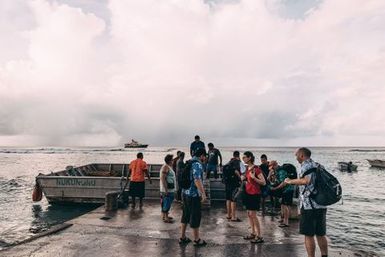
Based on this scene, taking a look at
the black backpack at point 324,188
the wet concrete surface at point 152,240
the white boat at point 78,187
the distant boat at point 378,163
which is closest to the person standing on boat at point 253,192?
the wet concrete surface at point 152,240

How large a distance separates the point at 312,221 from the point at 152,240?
4062 mm

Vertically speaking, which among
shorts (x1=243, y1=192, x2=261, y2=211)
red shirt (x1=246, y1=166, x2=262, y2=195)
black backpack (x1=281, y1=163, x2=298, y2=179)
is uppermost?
black backpack (x1=281, y1=163, x2=298, y2=179)

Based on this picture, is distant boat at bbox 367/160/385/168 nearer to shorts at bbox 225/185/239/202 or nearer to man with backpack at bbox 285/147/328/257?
shorts at bbox 225/185/239/202

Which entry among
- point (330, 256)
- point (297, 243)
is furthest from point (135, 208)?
point (330, 256)

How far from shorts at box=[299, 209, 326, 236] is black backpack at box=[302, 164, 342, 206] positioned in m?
0.26

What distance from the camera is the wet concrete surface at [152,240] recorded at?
7.20m

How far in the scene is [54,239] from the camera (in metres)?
8.20

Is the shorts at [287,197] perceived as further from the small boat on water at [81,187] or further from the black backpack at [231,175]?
the small boat on water at [81,187]

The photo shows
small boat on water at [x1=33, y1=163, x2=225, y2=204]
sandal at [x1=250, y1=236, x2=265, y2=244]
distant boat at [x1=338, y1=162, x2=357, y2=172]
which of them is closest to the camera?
sandal at [x1=250, y1=236, x2=265, y2=244]

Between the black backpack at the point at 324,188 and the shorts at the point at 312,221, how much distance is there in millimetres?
257

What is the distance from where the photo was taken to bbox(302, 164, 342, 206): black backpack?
5652 millimetres

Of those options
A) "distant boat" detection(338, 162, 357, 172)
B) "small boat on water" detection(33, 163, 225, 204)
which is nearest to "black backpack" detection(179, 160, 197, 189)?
"small boat on water" detection(33, 163, 225, 204)

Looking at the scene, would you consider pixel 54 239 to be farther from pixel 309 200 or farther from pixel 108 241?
pixel 309 200

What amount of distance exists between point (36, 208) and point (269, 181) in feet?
44.0
